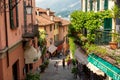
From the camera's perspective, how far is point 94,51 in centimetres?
→ 1677

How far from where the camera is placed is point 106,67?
1412cm

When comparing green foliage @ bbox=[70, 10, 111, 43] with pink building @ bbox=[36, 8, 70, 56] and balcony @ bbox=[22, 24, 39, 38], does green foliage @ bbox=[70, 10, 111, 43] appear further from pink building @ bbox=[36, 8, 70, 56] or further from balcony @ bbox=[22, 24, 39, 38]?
pink building @ bbox=[36, 8, 70, 56]

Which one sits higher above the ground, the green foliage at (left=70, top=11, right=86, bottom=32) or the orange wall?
the green foliage at (left=70, top=11, right=86, bottom=32)

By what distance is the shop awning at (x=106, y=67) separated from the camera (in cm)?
1269

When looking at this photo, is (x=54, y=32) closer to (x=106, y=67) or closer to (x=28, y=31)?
(x=28, y=31)

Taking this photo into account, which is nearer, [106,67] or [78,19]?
[106,67]

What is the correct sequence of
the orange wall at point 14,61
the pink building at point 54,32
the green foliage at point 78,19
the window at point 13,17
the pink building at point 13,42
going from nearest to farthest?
the pink building at point 13,42
the orange wall at point 14,61
the window at point 13,17
the green foliage at point 78,19
the pink building at point 54,32

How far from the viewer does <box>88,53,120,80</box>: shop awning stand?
41.6 feet

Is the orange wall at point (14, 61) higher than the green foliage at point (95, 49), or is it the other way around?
the green foliage at point (95, 49)

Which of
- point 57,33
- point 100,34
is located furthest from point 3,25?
point 57,33

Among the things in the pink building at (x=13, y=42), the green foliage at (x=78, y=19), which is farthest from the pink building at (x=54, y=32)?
the green foliage at (x=78, y=19)

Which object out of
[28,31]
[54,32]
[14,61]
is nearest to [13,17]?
[14,61]

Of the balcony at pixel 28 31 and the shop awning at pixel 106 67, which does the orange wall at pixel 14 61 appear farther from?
the shop awning at pixel 106 67

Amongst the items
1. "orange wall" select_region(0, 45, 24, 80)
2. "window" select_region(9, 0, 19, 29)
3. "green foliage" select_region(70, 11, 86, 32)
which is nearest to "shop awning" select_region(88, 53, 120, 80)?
"green foliage" select_region(70, 11, 86, 32)
